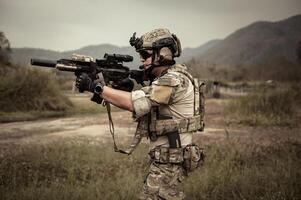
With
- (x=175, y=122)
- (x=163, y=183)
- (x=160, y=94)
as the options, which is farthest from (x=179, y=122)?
(x=163, y=183)

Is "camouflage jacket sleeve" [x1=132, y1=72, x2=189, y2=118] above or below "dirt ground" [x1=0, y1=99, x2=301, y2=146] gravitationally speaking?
above

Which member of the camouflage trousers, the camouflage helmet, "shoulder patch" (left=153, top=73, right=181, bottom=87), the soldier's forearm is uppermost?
the camouflage helmet

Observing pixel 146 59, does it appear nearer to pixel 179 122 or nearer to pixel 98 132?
pixel 179 122

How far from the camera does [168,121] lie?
3002 mm

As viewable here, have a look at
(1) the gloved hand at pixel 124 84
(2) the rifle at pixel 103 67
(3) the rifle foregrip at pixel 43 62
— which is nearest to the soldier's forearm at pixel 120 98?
(2) the rifle at pixel 103 67

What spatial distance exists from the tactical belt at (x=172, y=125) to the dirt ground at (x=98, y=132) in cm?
741

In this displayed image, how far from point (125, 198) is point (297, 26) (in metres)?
117

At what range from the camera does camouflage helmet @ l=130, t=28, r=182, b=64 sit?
120 inches

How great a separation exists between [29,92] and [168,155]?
15832 mm

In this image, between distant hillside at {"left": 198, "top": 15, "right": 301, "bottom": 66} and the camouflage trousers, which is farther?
distant hillside at {"left": 198, "top": 15, "right": 301, "bottom": 66}

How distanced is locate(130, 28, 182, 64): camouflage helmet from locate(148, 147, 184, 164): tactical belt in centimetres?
74

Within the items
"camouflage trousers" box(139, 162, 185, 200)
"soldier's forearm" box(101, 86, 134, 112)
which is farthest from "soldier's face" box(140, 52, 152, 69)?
"camouflage trousers" box(139, 162, 185, 200)

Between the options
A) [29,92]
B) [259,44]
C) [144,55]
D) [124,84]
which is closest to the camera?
[144,55]

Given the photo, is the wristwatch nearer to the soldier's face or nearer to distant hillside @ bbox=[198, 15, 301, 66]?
the soldier's face
